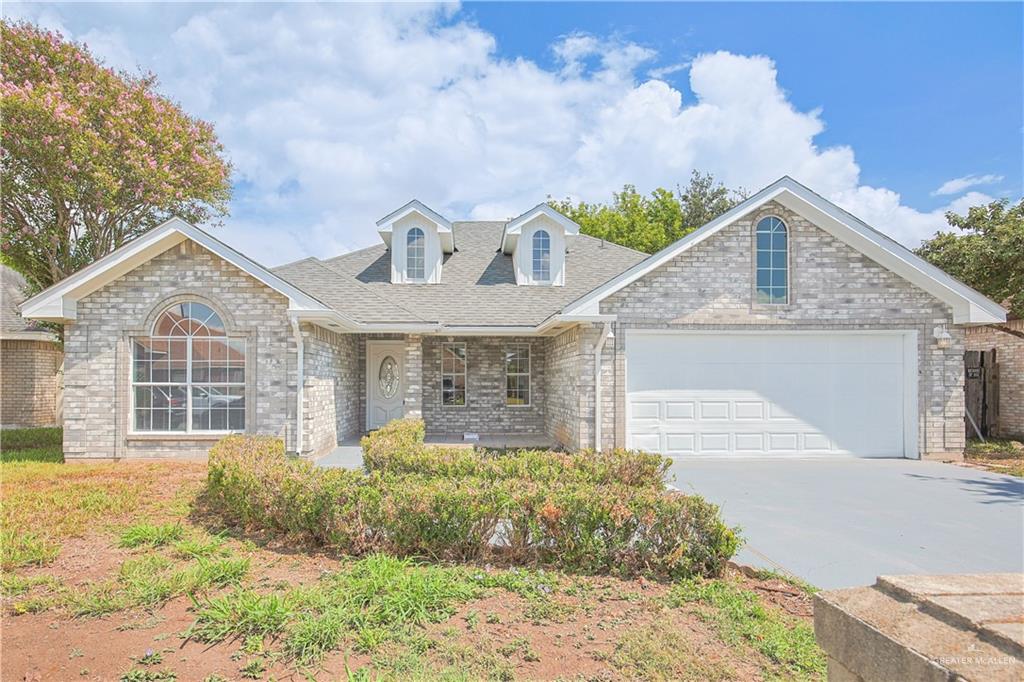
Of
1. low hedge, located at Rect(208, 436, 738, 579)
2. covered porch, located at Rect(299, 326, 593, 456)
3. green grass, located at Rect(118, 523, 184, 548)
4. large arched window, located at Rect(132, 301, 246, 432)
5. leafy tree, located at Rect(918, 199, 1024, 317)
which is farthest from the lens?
covered porch, located at Rect(299, 326, 593, 456)

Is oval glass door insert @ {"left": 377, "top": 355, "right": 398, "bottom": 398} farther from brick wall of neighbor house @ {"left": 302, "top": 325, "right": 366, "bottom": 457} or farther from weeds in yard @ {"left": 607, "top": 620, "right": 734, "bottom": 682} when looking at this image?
weeds in yard @ {"left": 607, "top": 620, "right": 734, "bottom": 682}

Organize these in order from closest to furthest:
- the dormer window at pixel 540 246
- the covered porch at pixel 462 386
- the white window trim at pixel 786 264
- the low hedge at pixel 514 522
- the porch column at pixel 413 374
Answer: the low hedge at pixel 514 522, the white window trim at pixel 786 264, the porch column at pixel 413 374, the covered porch at pixel 462 386, the dormer window at pixel 540 246

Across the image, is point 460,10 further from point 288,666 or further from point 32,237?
point 32,237

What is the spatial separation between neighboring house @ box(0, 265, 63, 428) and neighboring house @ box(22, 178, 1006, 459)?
9.96 metres

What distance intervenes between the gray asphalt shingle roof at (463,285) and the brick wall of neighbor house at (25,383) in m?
11.5

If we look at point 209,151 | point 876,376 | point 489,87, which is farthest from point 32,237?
point 876,376

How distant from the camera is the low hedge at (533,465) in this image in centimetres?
641

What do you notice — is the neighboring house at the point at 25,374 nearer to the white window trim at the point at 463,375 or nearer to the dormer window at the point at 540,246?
the white window trim at the point at 463,375

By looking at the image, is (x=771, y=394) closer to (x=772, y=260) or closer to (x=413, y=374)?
(x=772, y=260)

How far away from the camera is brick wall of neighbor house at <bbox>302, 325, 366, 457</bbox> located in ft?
35.1

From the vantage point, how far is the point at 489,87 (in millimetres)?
10617

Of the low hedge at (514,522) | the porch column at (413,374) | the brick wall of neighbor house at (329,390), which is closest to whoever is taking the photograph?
the low hedge at (514,522)

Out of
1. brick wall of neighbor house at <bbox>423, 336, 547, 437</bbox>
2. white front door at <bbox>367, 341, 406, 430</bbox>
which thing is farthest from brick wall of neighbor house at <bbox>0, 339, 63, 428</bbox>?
brick wall of neighbor house at <bbox>423, 336, 547, 437</bbox>


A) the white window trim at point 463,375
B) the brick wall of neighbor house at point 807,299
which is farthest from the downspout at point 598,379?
the white window trim at point 463,375
